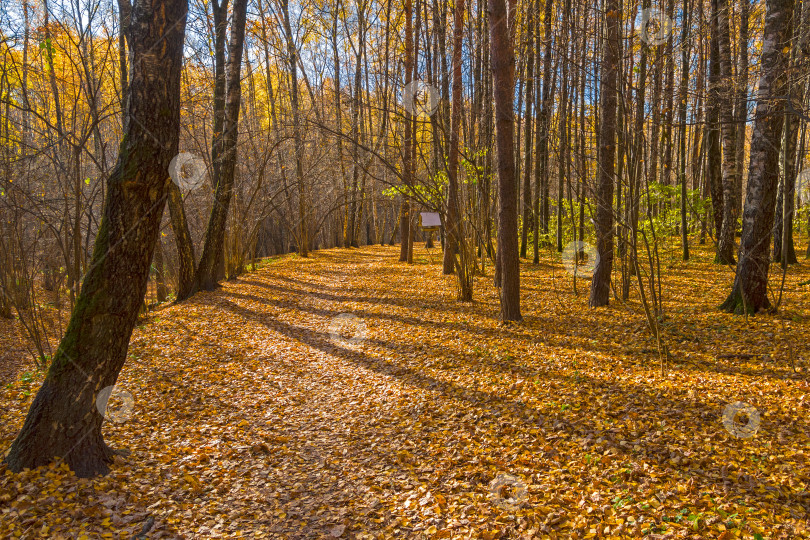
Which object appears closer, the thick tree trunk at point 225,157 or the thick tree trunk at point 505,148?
the thick tree trunk at point 505,148

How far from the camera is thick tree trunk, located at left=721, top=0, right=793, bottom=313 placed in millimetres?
5930

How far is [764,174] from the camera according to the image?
625cm

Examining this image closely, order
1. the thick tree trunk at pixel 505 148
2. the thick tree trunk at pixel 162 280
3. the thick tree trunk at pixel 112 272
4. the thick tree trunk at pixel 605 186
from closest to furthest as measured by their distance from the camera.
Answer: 1. the thick tree trunk at pixel 112 272
2. the thick tree trunk at pixel 505 148
3. the thick tree trunk at pixel 605 186
4. the thick tree trunk at pixel 162 280

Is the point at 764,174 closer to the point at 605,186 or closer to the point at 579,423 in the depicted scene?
the point at 605,186

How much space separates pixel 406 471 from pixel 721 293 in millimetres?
7254

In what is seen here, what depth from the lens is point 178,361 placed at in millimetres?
6426

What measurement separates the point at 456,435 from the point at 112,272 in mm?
3194

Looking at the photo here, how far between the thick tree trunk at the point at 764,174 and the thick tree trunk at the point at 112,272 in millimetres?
6792

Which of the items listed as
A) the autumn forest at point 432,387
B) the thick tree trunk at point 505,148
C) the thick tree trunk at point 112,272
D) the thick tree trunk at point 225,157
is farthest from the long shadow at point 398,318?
the thick tree trunk at point 112,272

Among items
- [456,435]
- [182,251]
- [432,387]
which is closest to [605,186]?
[432,387]

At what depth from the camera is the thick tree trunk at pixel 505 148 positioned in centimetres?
698

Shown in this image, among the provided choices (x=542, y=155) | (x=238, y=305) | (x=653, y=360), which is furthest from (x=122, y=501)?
(x=542, y=155)

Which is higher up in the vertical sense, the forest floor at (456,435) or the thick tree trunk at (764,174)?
the thick tree trunk at (764,174)

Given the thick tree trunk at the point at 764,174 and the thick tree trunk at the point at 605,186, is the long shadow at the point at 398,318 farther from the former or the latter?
the thick tree trunk at the point at 764,174
